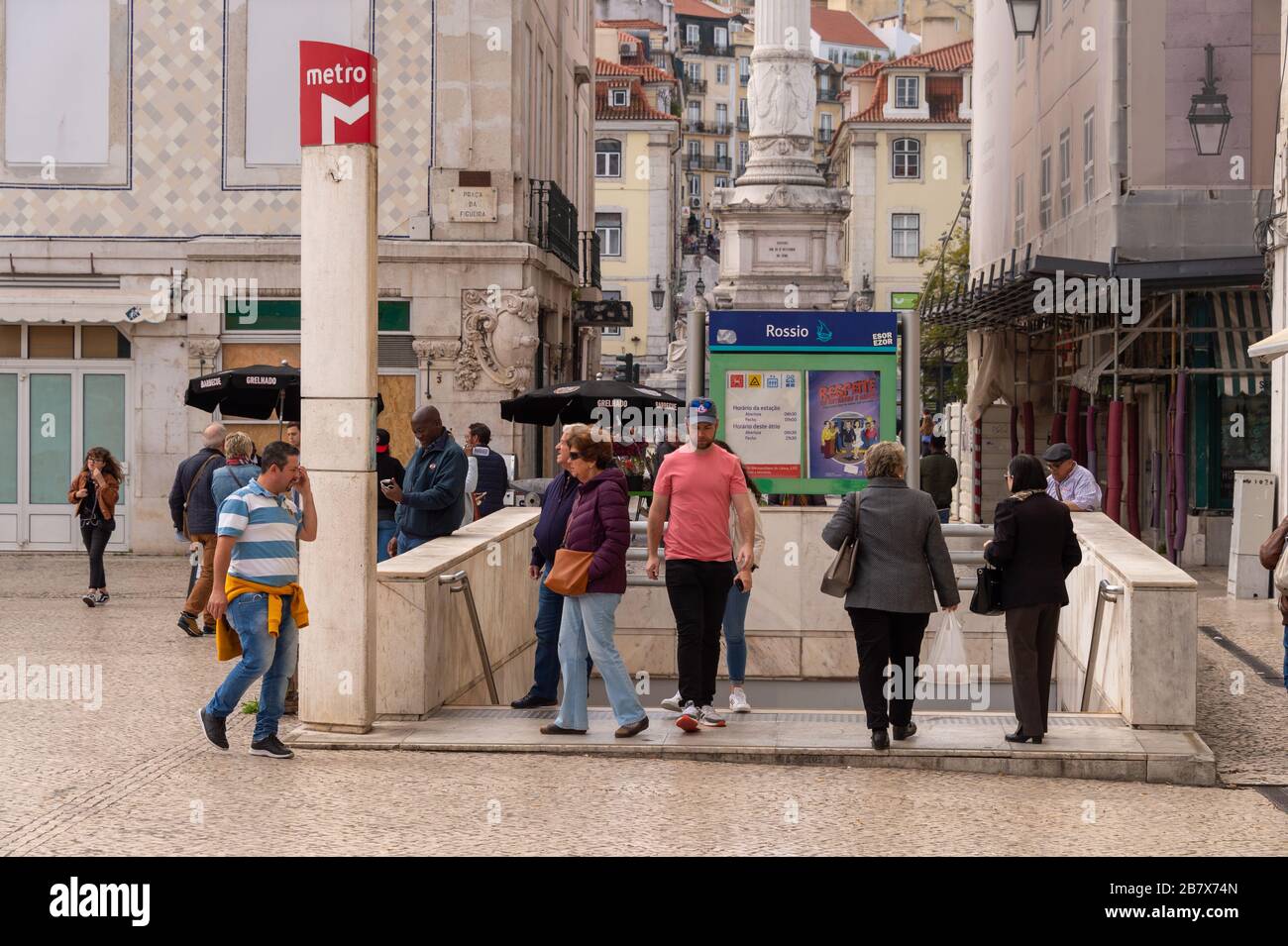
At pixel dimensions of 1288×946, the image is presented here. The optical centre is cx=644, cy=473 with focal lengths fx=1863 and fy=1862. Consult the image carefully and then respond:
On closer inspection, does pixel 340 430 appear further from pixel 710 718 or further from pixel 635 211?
pixel 635 211

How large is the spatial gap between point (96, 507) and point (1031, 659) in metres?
10.3

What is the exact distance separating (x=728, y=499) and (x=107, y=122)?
15819 mm

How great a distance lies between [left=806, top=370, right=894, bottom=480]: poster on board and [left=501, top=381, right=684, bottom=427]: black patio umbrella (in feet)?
15.3

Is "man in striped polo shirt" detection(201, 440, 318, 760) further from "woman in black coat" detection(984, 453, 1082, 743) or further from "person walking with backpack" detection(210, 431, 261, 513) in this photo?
"woman in black coat" detection(984, 453, 1082, 743)

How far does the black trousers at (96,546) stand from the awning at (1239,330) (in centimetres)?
1291

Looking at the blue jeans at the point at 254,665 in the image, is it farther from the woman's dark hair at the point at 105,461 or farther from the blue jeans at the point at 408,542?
the woman's dark hair at the point at 105,461

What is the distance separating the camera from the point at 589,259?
34938 millimetres

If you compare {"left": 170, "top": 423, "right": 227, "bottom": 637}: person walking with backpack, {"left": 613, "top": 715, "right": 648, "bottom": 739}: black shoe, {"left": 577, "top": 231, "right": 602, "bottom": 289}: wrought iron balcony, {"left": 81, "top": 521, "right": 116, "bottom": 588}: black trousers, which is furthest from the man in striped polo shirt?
{"left": 577, "top": 231, "right": 602, "bottom": 289}: wrought iron balcony

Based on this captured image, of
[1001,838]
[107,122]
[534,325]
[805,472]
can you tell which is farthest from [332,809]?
[107,122]

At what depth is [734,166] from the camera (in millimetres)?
118312

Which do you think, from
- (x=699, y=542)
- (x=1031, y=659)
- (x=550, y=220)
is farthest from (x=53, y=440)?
(x=1031, y=659)

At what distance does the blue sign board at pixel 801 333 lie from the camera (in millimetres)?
15406

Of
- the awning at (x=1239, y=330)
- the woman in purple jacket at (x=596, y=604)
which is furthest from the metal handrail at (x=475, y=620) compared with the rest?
the awning at (x=1239, y=330)
